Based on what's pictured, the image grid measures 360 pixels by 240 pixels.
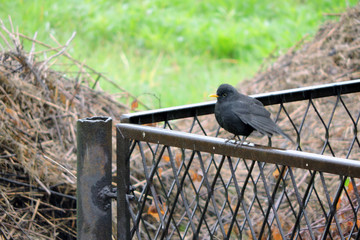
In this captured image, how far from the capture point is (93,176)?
1.89 m

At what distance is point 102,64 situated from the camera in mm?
6938

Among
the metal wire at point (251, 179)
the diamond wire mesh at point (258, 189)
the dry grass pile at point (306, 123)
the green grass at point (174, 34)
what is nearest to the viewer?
the metal wire at point (251, 179)

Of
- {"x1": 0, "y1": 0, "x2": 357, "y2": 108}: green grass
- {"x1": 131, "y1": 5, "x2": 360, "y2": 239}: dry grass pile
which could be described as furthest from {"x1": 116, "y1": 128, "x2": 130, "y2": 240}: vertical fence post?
{"x1": 0, "y1": 0, "x2": 357, "y2": 108}: green grass

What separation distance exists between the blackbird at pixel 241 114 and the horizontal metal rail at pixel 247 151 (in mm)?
407

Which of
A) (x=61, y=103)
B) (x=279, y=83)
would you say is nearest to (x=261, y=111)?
(x=61, y=103)

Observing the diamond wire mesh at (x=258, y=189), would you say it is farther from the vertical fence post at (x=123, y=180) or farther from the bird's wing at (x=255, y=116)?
the vertical fence post at (x=123, y=180)

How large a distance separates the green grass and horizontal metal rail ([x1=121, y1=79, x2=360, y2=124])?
12.5ft

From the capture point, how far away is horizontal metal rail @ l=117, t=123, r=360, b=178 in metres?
1.41

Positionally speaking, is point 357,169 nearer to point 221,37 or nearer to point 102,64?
point 102,64

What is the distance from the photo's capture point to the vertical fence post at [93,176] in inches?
74.0

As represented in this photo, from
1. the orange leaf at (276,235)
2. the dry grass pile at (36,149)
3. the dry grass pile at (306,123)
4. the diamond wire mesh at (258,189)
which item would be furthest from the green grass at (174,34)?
the orange leaf at (276,235)

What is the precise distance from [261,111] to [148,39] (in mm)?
6215

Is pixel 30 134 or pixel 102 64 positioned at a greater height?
pixel 102 64

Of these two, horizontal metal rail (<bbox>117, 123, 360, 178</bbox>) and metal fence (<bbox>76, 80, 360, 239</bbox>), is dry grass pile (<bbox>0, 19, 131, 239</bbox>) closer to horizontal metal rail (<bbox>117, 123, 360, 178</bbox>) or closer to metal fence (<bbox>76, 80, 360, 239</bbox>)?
metal fence (<bbox>76, 80, 360, 239</bbox>)
